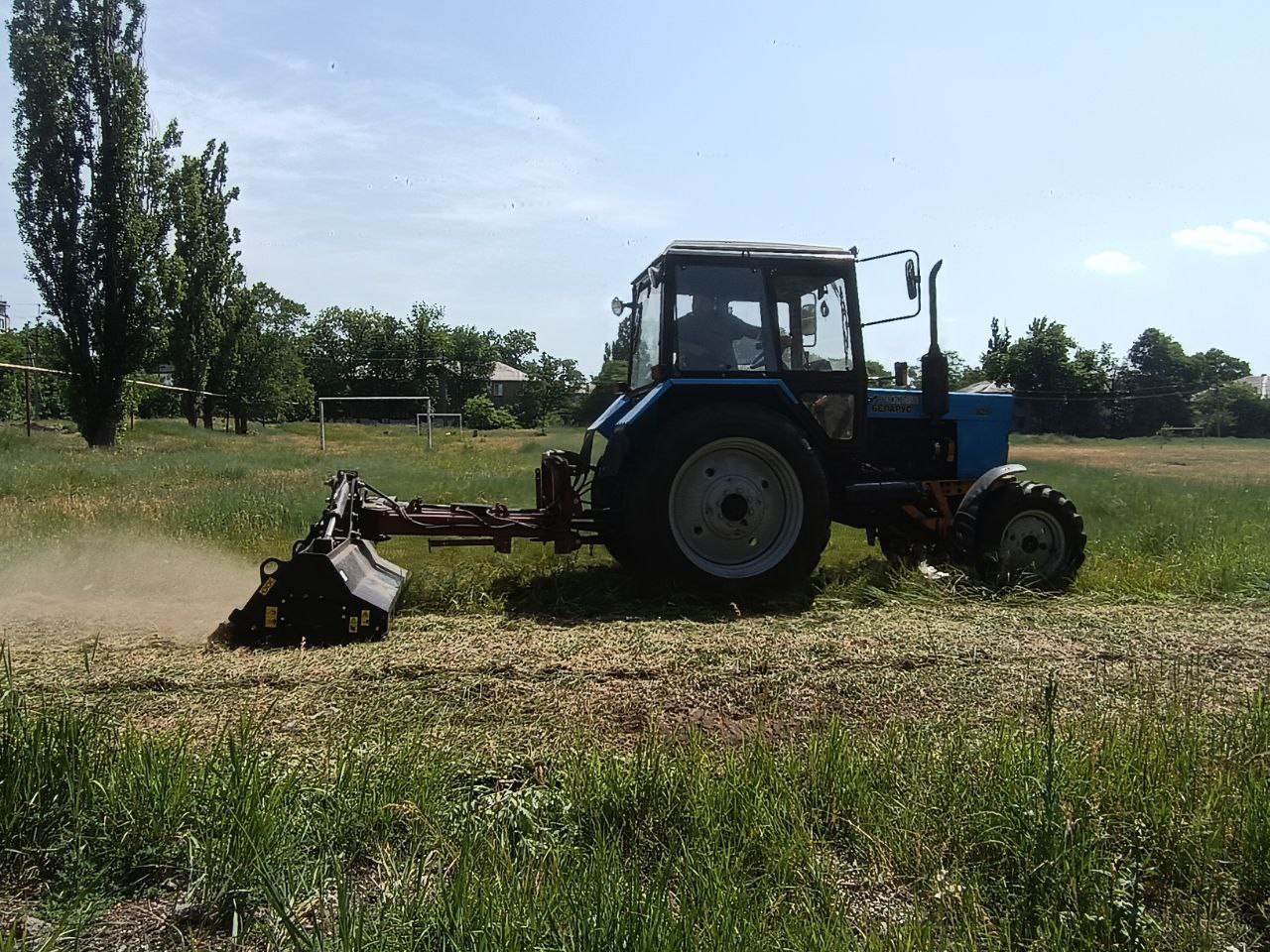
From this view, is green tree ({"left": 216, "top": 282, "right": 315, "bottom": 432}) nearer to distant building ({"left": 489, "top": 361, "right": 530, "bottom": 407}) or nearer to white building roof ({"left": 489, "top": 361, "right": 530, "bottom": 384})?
distant building ({"left": 489, "top": 361, "right": 530, "bottom": 407})

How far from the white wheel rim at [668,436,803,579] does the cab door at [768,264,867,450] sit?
1.59 feet

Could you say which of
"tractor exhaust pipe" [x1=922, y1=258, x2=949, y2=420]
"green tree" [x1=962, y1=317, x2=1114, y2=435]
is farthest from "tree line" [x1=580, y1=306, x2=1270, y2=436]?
"tractor exhaust pipe" [x1=922, y1=258, x2=949, y2=420]

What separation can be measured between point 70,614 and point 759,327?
4.58 metres

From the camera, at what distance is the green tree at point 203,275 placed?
29969mm

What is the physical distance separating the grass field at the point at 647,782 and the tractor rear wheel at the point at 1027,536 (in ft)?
2.68

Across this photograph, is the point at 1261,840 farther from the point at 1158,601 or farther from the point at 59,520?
the point at 59,520

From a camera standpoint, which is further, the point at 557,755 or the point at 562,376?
the point at 562,376

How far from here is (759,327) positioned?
19.8ft

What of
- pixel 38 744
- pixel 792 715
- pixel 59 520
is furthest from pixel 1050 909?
pixel 59 520

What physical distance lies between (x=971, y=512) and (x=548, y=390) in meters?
54.3

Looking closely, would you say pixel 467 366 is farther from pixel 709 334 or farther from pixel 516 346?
pixel 709 334

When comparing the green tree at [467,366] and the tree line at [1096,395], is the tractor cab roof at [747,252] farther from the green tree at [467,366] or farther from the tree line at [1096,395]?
the green tree at [467,366]

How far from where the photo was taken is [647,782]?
2533 millimetres

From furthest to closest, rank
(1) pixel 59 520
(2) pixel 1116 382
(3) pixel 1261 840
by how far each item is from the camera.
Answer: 1. (2) pixel 1116 382
2. (1) pixel 59 520
3. (3) pixel 1261 840
